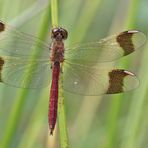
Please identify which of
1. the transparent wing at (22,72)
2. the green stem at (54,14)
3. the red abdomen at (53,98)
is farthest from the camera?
the transparent wing at (22,72)

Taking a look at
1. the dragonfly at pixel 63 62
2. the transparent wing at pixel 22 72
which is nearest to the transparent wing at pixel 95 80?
the dragonfly at pixel 63 62

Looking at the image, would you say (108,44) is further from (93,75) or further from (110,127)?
(110,127)

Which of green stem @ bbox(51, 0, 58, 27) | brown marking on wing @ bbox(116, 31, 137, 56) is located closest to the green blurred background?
brown marking on wing @ bbox(116, 31, 137, 56)

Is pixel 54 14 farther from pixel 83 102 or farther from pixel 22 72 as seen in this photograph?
pixel 83 102

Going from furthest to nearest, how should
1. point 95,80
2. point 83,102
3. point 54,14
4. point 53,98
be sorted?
point 83,102 < point 95,80 < point 53,98 < point 54,14

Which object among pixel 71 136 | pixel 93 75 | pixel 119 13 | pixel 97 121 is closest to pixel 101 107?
pixel 97 121

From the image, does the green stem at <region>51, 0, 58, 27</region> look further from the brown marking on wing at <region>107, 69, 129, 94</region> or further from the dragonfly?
the brown marking on wing at <region>107, 69, 129, 94</region>

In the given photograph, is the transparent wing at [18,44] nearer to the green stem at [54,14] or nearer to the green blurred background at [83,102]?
the green blurred background at [83,102]

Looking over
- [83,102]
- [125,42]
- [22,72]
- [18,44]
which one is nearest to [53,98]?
[22,72]
